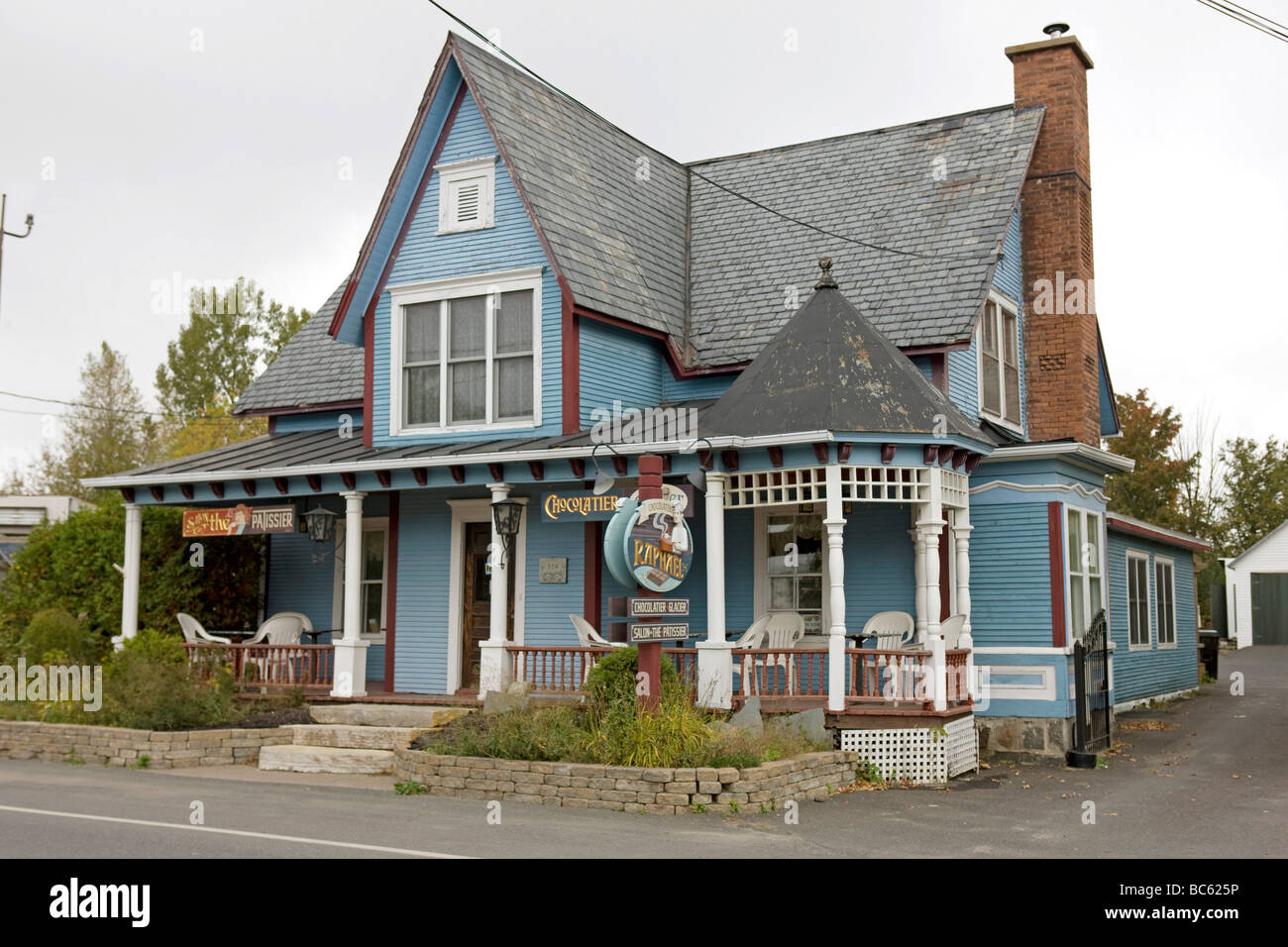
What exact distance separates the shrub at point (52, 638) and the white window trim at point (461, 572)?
560 cm

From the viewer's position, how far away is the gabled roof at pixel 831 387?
44.9 ft

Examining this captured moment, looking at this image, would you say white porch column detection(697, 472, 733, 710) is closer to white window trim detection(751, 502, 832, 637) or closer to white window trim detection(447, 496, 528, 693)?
white window trim detection(751, 502, 832, 637)

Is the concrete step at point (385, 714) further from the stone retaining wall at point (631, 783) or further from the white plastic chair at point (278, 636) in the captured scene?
the stone retaining wall at point (631, 783)

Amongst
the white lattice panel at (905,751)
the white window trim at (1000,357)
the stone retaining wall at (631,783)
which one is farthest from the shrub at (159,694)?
the white window trim at (1000,357)

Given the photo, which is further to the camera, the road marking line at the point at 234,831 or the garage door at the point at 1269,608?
the garage door at the point at 1269,608

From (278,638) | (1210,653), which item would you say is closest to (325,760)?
(278,638)

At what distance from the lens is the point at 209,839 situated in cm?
933

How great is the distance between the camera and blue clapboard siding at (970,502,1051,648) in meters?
15.3

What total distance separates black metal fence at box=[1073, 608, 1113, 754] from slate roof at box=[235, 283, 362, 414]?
1149 cm

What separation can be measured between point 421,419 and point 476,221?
2906mm

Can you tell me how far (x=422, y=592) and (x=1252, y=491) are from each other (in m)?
47.9

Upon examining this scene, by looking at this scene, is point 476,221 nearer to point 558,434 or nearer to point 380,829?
point 558,434

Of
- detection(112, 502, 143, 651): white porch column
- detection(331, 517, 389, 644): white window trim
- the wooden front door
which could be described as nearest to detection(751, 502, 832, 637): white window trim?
→ the wooden front door

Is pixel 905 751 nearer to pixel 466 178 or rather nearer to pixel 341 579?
pixel 341 579
